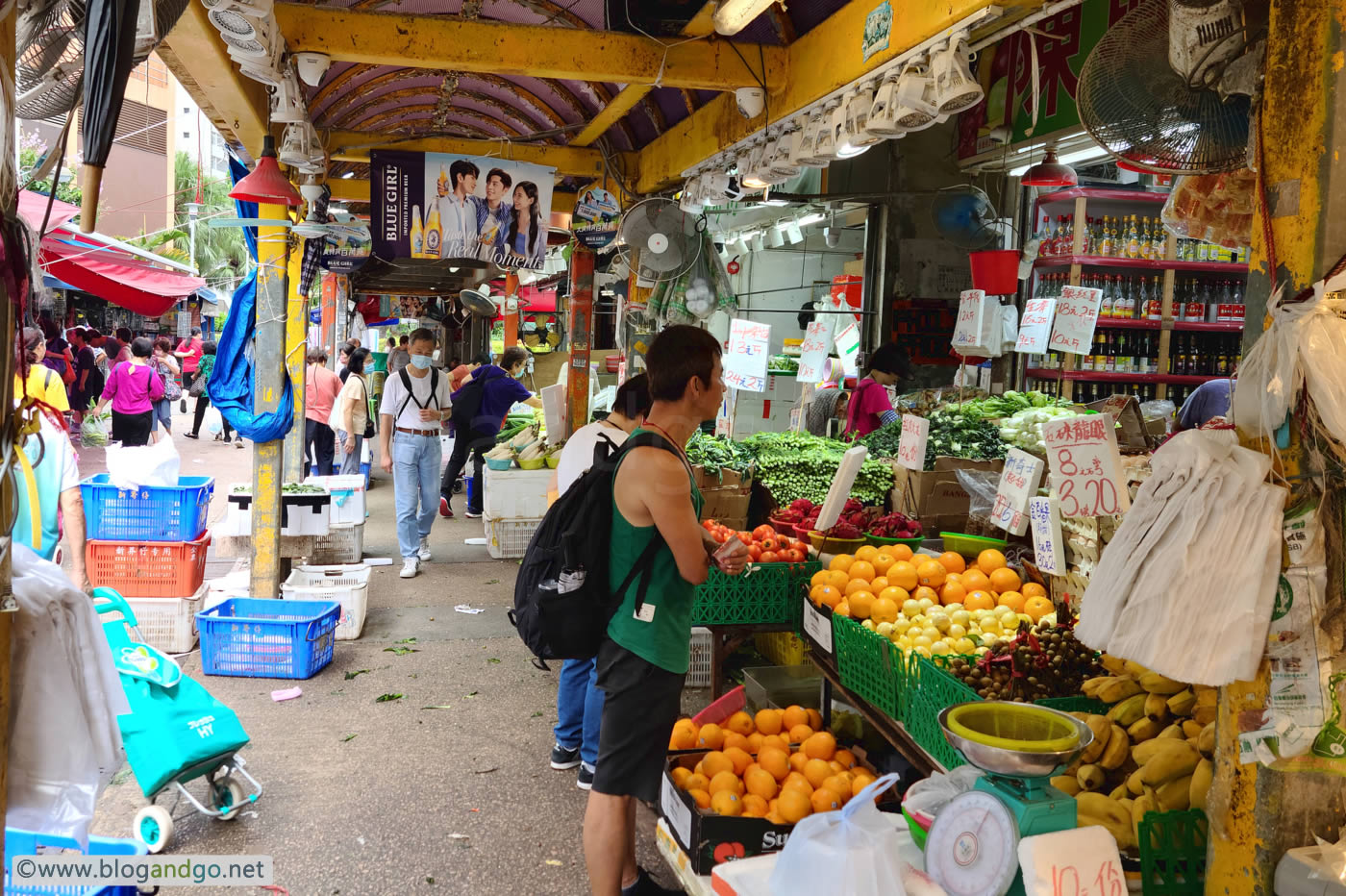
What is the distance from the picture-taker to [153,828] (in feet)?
13.3

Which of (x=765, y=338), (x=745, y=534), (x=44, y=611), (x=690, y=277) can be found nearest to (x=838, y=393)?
(x=765, y=338)

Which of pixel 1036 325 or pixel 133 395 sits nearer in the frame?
pixel 1036 325

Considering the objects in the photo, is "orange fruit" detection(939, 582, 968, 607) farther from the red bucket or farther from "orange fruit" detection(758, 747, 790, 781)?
the red bucket

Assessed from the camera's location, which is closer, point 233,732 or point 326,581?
point 233,732

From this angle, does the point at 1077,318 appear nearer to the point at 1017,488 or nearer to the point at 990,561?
the point at 1017,488

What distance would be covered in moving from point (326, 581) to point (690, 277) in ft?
13.2

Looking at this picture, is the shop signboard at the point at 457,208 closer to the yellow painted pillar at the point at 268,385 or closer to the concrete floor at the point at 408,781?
the yellow painted pillar at the point at 268,385

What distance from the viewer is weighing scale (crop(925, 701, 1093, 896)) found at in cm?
216

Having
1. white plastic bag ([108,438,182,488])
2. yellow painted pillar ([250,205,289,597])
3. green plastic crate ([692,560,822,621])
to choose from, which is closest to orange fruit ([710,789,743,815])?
green plastic crate ([692,560,822,621])

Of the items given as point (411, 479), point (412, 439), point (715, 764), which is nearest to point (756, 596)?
point (715, 764)

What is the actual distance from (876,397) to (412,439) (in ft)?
13.8

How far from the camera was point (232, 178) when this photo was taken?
892cm

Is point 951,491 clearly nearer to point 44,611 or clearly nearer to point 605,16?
point 605,16

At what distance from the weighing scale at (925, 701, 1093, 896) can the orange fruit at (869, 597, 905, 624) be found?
1.80 metres
